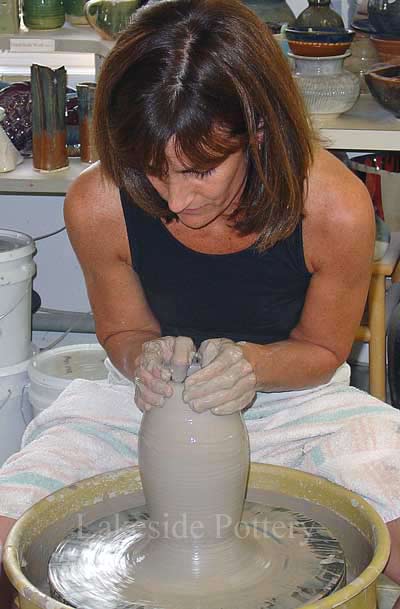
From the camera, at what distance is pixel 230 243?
1.72 meters

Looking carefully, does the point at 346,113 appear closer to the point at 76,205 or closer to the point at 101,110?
the point at 76,205

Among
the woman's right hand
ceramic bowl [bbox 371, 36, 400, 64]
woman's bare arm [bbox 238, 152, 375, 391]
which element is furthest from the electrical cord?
the woman's right hand

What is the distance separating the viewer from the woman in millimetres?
1403

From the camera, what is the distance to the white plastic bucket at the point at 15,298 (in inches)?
111

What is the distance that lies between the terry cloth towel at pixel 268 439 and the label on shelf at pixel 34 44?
138 cm

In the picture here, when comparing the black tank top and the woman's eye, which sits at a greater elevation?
the woman's eye

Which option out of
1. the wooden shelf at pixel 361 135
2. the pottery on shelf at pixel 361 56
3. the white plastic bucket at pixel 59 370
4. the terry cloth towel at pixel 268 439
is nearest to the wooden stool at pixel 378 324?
the wooden shelf at pixel 361 135

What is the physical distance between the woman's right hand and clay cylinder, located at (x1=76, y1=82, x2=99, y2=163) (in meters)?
1.32

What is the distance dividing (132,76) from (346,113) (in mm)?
1378

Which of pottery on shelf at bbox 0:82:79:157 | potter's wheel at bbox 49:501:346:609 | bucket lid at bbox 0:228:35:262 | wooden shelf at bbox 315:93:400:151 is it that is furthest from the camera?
pottery on shelf at bbox 0:82:79:157

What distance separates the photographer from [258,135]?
58.8 inches

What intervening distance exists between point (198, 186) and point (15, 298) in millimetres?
1518

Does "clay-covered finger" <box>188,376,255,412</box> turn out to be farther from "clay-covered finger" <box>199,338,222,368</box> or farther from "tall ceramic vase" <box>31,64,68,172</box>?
"tall ceramic vase" <box>31,64,68,172</box>

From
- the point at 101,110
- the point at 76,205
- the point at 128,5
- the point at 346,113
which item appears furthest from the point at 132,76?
the point at 128,5
